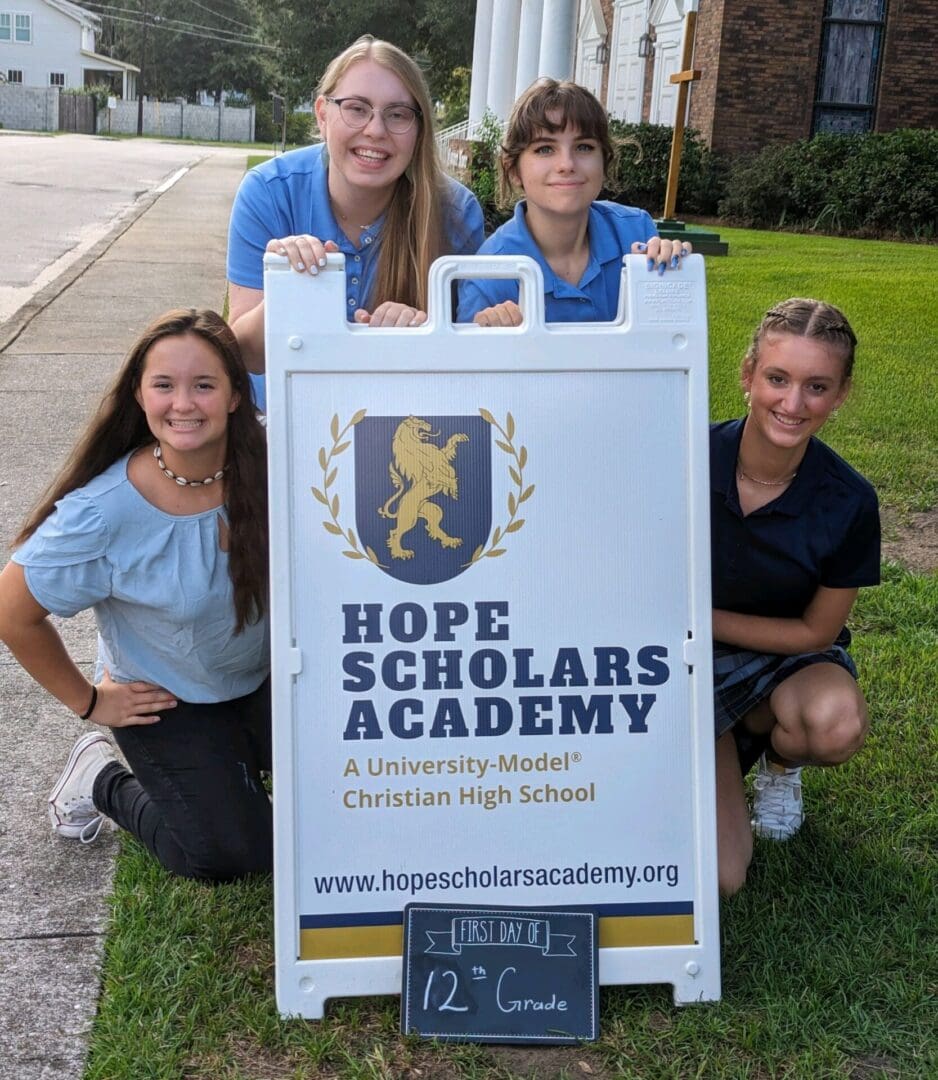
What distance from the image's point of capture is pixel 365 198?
11.3 feet

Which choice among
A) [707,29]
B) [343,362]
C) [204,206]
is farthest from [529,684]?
[204,206]

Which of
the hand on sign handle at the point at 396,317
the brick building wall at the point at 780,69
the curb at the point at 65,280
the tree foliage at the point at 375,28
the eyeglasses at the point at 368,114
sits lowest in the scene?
the curb at the point at 65,280

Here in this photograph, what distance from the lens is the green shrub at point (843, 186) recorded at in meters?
15.1

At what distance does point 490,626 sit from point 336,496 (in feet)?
1.25

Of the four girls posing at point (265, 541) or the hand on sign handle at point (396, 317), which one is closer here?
the hand on sign handle at point (396, 317)

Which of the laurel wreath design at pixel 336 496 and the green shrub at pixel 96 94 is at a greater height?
the green shrub at pixel 96 94

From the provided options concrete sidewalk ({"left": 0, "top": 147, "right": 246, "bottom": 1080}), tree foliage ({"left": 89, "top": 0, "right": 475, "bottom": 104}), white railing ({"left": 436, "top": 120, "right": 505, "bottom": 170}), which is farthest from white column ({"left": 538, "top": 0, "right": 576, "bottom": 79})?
tree foliage ({"left": 89, "top": 0, "right": 475, "bottom": 104})

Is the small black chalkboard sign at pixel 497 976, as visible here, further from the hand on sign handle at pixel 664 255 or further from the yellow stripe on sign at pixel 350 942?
the hand on sign handle at pixel 664 255

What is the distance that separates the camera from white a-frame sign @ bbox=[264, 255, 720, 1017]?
8.09ft

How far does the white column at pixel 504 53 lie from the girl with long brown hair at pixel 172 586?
72.3 feet

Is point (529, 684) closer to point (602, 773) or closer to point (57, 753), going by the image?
point (602, 773)

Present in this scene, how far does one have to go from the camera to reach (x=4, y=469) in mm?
5984

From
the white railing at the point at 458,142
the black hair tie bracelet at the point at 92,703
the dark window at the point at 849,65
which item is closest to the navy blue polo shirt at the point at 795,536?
the black hair tie bracelet at the point at 92,703

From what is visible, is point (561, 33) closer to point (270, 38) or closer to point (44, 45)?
point (270, 38)
